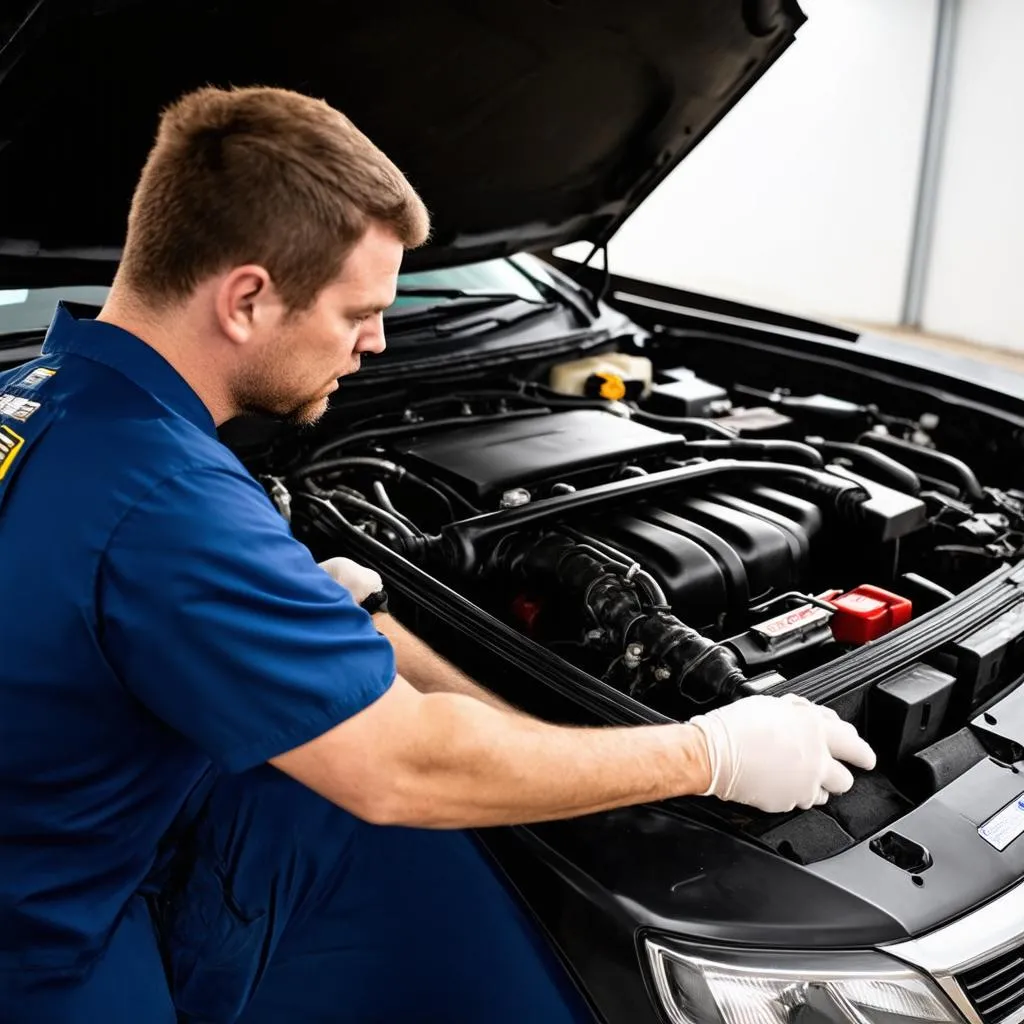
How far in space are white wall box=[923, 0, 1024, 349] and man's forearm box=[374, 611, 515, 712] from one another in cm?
592

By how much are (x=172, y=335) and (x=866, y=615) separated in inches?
36.0

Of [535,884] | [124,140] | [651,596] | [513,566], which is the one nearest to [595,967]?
[535,884]

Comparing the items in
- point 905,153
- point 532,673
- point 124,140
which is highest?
point 905,153

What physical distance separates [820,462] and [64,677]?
1.35 metres

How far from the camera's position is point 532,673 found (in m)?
1.15

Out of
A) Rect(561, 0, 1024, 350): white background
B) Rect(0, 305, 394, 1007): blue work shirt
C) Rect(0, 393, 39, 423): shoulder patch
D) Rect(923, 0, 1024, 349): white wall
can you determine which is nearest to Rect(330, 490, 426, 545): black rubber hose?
Rect(0, 305, 394, 1007): blue work shirt

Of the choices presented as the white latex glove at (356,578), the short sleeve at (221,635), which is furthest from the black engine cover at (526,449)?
the short sleeve at (221,635)

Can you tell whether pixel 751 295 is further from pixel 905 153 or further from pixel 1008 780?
pixel 1008 780

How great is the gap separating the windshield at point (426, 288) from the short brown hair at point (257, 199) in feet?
2.85

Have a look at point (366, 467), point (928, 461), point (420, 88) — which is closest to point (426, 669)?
point (366, 467)

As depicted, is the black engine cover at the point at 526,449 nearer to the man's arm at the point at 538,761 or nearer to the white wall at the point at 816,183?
the man's arm at the point at 538,761

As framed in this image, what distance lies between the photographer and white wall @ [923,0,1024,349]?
5961 mm

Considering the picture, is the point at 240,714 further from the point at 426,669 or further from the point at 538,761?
the point at 426,669

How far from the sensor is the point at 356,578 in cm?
135
